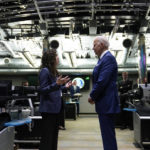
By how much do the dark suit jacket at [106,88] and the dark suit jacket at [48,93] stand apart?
1.45 ft

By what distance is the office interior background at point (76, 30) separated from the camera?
5.69 meters

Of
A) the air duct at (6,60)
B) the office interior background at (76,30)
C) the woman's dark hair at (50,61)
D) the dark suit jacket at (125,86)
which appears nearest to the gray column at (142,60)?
the office interior background at (76,30)

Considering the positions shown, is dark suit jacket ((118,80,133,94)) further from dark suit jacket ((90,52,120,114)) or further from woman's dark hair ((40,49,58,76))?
dark suit jacket ((90,52,120,114))

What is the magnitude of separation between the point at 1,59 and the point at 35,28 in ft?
14.2

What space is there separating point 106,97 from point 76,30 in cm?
580

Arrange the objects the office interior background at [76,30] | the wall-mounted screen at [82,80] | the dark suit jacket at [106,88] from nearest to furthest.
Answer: the dark suit jacket at [106,88] < the office interior background at [76,30] < the wall-mounted screen at [82,80]

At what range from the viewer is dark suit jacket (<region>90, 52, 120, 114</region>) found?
234 cm

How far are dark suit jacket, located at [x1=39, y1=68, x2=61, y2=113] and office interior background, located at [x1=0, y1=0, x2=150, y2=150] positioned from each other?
1.87 m

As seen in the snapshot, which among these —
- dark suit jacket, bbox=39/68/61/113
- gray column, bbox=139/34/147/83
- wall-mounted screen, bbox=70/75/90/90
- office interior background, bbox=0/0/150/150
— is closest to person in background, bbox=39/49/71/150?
dark suit jacket, bbox=39/68/61/113

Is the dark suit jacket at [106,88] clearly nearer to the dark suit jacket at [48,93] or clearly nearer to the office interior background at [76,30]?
the dark suit jacket at [48,93]

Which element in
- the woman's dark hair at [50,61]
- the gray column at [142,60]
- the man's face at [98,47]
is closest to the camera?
the man's face at [98,47]

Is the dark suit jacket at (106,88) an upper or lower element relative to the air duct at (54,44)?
lower

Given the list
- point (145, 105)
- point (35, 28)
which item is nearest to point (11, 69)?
point (35, 28)

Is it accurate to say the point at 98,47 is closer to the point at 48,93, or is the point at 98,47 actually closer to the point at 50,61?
the point at 50,61
